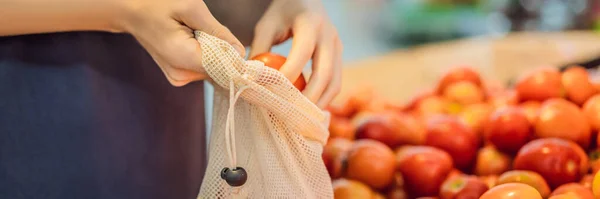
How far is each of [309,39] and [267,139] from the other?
0.45 feet

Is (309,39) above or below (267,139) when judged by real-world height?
above

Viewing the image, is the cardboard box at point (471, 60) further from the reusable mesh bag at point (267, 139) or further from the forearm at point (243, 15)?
the reusable mesh bag at point (267, 139)

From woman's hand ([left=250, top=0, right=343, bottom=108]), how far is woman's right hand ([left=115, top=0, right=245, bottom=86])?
0.12 m

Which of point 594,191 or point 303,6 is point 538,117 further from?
point 303,6

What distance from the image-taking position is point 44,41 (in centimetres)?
82

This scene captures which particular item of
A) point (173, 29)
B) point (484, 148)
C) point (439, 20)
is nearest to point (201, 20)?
point (173, 29)

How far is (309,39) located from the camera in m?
0.84

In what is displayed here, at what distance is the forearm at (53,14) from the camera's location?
29.8 inches

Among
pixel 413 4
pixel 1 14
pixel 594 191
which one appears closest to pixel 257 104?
pixel 1 14

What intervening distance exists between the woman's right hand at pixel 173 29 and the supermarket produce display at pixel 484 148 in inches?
15.2

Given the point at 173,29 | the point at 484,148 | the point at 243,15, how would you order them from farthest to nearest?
the point at 484,148 < the point at 243,15 < the point at 173,29

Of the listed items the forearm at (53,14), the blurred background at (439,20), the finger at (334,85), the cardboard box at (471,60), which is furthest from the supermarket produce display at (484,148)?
the blurred background at (439,20)

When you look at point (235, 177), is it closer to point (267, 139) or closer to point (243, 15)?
point (267, 139)

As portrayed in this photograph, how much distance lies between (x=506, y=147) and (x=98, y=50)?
68 cm
